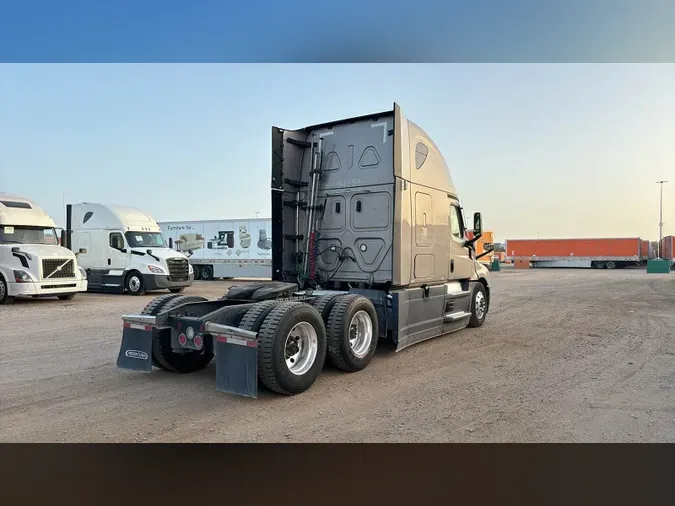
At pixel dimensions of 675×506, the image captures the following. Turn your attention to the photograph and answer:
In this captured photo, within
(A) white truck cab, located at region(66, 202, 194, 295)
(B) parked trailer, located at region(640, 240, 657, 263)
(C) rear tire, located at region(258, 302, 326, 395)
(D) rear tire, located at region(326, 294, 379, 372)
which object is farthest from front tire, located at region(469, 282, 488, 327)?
(B) parked trailer, located at region(640, 240, 657, 263)

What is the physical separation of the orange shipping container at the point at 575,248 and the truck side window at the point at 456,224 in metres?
39.7

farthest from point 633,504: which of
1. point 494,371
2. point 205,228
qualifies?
point 205,228

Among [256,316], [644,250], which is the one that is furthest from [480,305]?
[644,250]

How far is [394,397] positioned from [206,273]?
2263cm

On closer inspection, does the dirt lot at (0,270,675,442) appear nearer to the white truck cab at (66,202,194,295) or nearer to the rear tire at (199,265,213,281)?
the white truck cab at (66,202,194,295)

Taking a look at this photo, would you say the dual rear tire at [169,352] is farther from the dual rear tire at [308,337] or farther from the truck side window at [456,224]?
the truck side window at [456,224]

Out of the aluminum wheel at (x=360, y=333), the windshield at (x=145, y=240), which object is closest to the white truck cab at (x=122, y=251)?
the windshield at (x=145, y=240)

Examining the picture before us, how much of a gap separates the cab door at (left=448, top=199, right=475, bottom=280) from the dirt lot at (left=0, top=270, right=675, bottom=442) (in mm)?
1281

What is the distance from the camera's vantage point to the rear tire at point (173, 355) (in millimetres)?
6195

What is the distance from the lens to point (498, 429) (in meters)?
4.50

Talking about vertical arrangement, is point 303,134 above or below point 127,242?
above

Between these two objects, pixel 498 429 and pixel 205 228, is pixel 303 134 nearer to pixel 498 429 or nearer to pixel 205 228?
pixel 498 429

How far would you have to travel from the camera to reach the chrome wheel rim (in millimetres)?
17562

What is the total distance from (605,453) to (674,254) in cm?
4724
